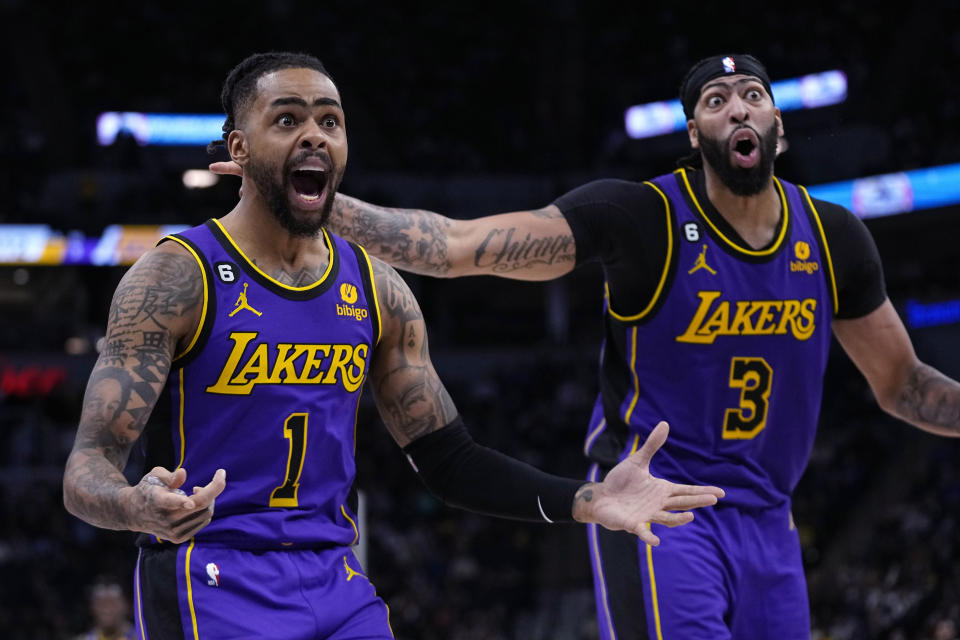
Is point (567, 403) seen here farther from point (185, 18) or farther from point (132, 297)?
point (132, 297)

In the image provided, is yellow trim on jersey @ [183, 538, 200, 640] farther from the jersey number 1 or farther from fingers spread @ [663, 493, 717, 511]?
fingers spread @ [663, 493, 717, 511]

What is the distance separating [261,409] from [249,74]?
1.15 m

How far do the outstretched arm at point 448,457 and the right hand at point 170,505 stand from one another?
119 centimetres

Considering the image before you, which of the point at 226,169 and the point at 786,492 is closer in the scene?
the point at 226,169

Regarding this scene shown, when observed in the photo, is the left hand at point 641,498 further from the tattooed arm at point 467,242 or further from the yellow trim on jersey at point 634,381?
the tattooed arm at point 467,242

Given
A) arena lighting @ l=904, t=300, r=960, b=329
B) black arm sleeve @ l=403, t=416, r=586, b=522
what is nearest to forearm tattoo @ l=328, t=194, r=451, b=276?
black arm sleeve @ l=403, t=416, r=586, b=522

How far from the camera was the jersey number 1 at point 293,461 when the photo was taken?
145 inches

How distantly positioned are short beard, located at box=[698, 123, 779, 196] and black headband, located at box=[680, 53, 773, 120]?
0.75ft

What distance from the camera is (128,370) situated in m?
3.61

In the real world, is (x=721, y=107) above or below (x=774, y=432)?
above

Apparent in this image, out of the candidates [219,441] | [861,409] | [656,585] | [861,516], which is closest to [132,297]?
[219,441]

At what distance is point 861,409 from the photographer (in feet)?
75.0

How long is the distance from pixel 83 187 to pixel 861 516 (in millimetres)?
15974

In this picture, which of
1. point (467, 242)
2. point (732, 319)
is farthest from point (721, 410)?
point (467, 242)
